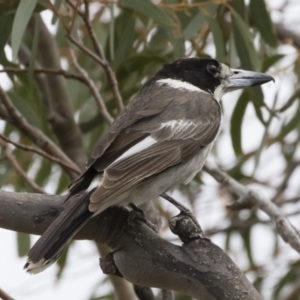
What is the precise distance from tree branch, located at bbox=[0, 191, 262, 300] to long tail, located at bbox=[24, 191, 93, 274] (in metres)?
0.06

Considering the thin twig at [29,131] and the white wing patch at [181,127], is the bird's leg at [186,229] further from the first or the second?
the thin twig at [29,131]

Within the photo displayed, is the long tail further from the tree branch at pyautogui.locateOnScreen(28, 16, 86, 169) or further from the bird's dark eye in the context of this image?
the tree branch at pyautogui.locateOnScreen(28, 16, 86, 169)

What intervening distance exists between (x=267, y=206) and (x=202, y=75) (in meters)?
0.52

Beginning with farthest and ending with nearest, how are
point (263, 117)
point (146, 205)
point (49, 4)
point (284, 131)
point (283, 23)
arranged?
point (283, 23)
point (284, 131)
point (263, 117)
point (146, 205)
point (49, 4)

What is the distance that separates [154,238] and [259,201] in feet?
2.44

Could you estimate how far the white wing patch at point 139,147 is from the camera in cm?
235

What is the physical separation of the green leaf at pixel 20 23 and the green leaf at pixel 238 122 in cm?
111

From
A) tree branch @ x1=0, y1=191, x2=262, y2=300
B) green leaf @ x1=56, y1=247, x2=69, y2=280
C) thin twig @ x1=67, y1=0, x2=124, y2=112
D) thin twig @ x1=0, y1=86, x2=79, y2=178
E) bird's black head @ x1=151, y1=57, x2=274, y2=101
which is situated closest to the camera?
tree branch @ x1=0, y1=191, x2=262, y2=300

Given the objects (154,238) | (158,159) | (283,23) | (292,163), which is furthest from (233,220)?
(154,238)

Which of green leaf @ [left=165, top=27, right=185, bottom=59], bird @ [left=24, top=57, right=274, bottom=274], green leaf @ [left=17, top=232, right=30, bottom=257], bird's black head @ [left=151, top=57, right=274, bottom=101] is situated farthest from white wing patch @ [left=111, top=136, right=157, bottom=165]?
green leaf @ [left=17, top=232, right=30, bottom=257]

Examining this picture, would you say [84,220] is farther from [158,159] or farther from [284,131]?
[284,131]

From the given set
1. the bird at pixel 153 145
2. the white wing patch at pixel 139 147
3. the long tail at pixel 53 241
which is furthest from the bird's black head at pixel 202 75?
the long tail at pixel 53 241

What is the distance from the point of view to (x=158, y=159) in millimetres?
2406

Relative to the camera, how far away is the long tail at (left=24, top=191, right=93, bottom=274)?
78.9 inches
